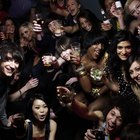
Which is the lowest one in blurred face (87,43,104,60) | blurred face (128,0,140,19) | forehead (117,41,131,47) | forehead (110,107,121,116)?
forehead (110,107,121,116)

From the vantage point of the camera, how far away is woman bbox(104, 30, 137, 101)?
337 cm

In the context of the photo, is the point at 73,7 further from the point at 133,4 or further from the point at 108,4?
the point at 133,4

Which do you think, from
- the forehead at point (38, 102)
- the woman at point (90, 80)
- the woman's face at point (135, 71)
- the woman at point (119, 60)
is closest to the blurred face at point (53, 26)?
the woman at point (90, 80)

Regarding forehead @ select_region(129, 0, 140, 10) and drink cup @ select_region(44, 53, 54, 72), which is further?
forehead @ select_region(129, 0, 140, 10)

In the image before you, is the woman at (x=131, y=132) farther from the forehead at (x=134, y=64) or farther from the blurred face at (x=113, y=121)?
the forehead at (x=134, y=64)

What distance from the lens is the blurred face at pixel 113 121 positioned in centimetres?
285

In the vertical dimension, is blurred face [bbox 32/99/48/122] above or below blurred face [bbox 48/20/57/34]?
below

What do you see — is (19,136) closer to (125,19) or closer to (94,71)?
(94,71)

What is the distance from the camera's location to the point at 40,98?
3.29 metres

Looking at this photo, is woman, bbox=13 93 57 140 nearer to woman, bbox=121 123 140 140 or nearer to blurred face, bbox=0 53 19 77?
blurred face, bbox=0 53 19 77

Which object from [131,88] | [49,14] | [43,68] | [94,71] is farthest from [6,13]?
[131,88]

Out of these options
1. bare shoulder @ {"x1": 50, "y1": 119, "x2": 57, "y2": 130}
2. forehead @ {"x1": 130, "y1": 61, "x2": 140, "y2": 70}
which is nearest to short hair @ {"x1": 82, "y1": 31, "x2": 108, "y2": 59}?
forehead @ {"x1": 130, "y1": 61, "x2": 140, "y2": 70}

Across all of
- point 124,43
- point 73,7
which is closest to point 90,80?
point 124,43

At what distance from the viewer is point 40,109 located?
3.26 metres
